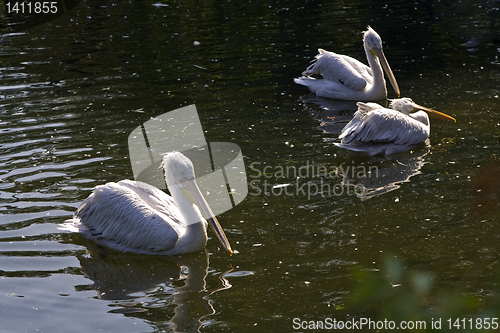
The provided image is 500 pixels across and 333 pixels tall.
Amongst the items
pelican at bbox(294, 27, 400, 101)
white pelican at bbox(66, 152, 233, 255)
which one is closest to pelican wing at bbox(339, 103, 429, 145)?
pelican at bbox(294, 27, 400, 101)

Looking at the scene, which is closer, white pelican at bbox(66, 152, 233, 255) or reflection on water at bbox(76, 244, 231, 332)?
reflection on water at bbox(76, 244, 231, 332)

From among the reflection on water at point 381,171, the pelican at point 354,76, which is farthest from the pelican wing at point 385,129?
the pelican at point 354,76

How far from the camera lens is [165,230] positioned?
386 cm

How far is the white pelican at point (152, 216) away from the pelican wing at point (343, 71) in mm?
3837

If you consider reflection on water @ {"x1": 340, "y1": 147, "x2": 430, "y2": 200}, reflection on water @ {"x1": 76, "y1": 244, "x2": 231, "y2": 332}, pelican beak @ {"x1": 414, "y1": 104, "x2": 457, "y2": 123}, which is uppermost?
pelican beak @ {"x1": 414, "y1": 104, "x2": 457, "y2": 123}

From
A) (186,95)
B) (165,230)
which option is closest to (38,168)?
(165,230)

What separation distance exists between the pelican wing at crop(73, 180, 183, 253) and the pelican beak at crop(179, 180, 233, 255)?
266 mm

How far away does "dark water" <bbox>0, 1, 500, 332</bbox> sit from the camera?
11.1 ft

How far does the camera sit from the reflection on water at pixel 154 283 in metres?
3.29

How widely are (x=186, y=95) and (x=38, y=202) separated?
131 inches

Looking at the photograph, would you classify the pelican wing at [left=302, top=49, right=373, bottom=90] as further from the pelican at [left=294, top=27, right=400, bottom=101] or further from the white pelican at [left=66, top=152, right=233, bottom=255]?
the white pelican at [left=66, top=152, right=233, bottom=255]

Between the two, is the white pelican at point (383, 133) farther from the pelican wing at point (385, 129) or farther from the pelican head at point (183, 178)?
the pelican head at point (183, 178)

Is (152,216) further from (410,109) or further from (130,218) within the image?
(410,109)

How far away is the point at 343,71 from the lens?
729 cm
